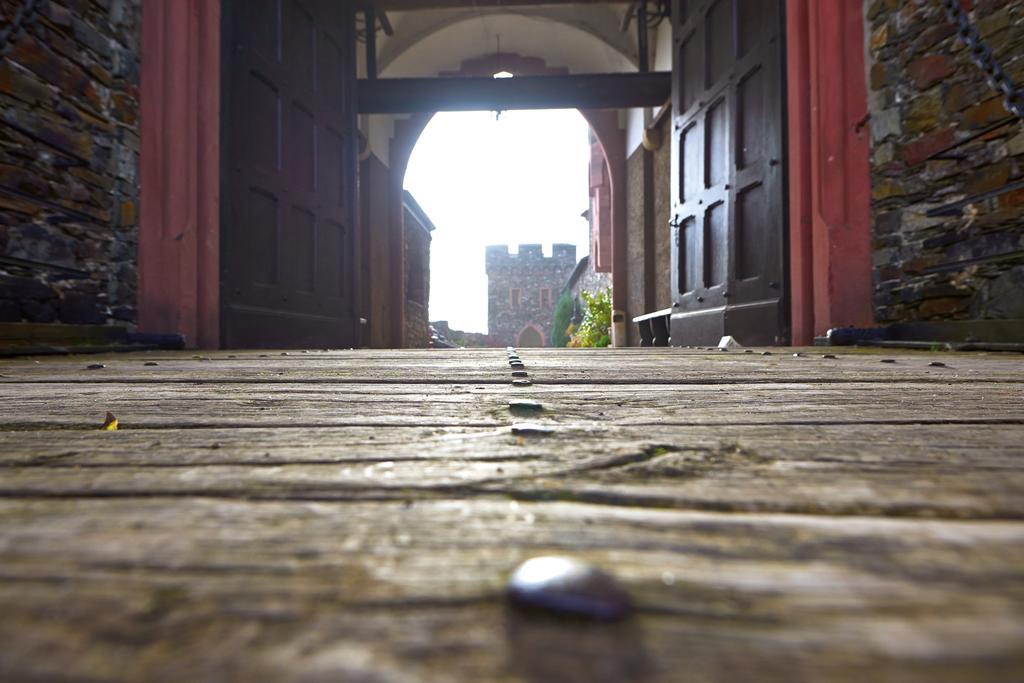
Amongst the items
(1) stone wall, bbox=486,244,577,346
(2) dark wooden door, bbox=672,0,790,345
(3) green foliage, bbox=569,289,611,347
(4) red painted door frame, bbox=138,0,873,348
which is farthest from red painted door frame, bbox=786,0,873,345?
(1) stone wall, bbox=486,244,577,346

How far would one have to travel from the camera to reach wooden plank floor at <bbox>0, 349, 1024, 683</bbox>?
300 millimetres

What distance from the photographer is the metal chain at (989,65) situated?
281cm

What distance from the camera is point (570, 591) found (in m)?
0.33

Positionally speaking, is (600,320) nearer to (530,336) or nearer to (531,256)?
(531,256)

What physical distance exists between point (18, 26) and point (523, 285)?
26.4m

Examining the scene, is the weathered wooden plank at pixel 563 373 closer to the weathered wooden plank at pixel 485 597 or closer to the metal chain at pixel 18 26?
the weathered wooden plank at pixel 485 597

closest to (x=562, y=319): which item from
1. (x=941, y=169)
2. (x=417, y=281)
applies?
(x=417, y=281)

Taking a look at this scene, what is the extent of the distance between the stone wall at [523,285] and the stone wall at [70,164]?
24.6 meters

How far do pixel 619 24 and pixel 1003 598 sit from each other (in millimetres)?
10021

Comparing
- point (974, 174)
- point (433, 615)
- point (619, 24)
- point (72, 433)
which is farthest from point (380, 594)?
point (619, 24)

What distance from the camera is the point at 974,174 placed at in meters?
3.18

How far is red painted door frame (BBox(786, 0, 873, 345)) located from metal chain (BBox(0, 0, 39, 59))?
4.69m

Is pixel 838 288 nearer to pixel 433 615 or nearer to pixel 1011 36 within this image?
pixel 1011 36

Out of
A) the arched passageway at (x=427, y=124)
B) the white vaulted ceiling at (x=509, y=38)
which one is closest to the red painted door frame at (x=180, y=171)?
the white vaulted ceiling at (x=509, y=38)
